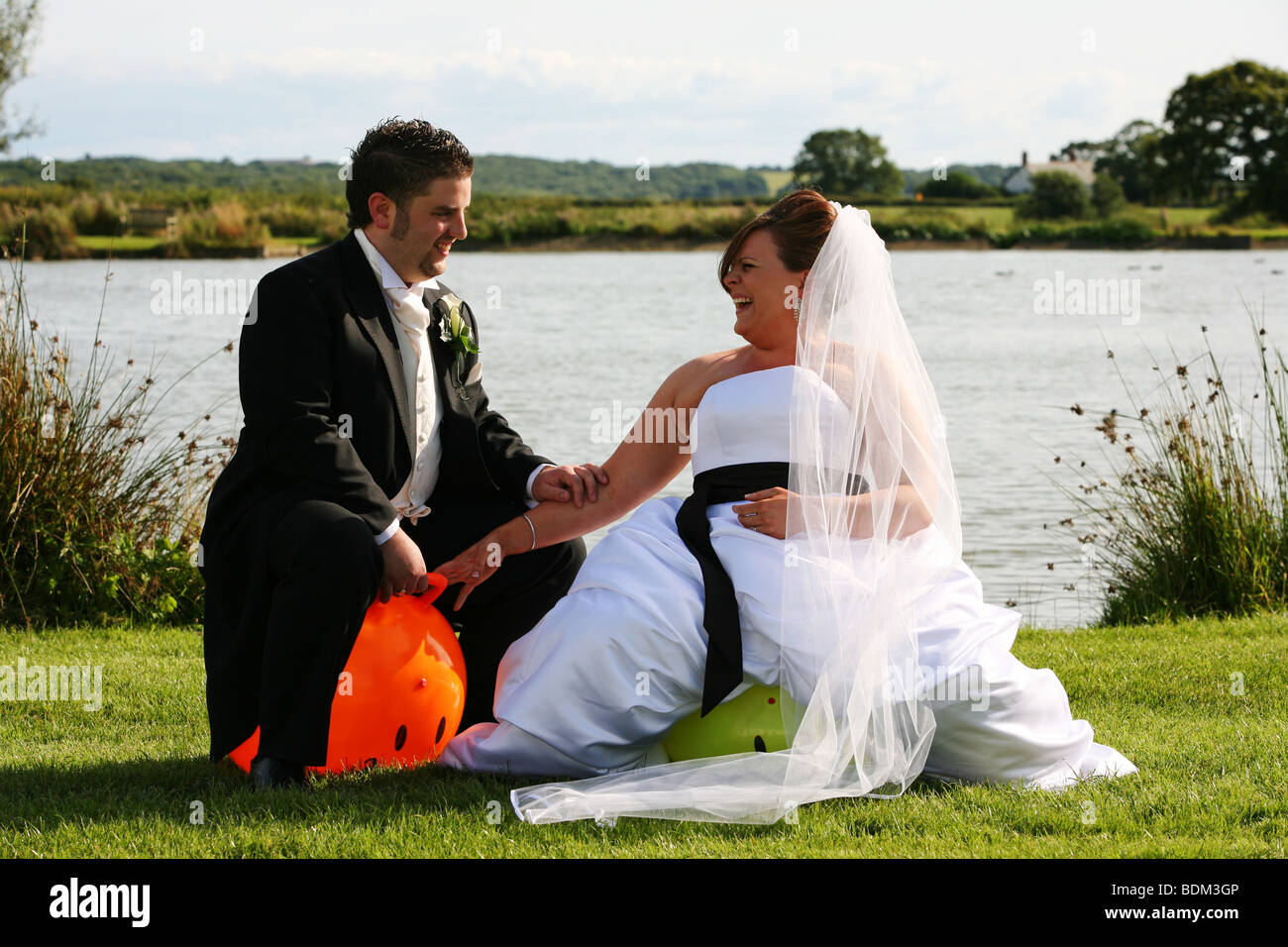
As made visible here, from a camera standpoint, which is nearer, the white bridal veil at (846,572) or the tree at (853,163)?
the white bridal veil at (846,572)

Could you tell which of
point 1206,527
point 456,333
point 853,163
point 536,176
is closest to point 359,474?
point 456,333

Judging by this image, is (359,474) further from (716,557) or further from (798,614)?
(798,614)

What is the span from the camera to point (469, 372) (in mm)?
5184

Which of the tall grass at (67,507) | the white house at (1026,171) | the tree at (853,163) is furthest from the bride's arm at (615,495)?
the white house at (1026,171)

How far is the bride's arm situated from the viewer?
489 cm

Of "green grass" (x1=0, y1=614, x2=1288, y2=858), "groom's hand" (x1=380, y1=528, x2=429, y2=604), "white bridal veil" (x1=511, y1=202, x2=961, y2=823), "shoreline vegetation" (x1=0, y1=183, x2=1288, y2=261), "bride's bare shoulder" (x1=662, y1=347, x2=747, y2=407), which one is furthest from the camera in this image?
"shoreline vegetation" (x1=0, y1=183, x2=1288, y2=261)

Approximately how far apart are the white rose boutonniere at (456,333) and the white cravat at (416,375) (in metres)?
0.07

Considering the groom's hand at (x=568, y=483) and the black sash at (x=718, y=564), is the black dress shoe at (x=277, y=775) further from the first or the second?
the groom's hand at (x=568, y=483)

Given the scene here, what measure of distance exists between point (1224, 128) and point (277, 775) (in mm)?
64343

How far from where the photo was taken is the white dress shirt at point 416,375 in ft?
15.8

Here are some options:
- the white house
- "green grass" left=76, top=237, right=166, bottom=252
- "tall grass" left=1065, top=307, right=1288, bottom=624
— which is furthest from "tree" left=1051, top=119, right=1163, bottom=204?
"tall grass" left=1065, top=307, right=1288, bottom=624

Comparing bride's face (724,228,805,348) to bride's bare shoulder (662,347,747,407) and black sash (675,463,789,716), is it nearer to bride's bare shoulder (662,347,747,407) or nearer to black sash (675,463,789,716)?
bride's bare shoulder (662,347,747,407)
